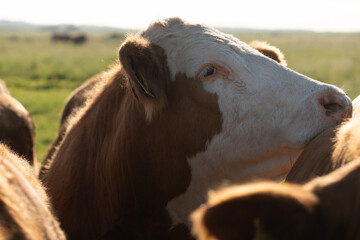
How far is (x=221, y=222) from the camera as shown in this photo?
4.01 ft

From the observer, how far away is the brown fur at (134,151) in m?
3.20

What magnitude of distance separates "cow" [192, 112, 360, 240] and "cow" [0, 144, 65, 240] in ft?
2.98

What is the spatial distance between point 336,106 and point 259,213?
6.61 feet

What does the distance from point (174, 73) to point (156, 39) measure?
0.30m

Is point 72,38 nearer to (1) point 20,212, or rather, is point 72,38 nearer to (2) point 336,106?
(2) point 336,106

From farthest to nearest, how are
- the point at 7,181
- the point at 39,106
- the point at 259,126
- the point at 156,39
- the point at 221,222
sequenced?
the point at 39,106 → the point at 156,39 → the point at 259,126 → the point at 7,181 → the point at 221,222

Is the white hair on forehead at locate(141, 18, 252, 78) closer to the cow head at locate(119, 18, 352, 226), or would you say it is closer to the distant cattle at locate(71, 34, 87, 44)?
the cow head at locate(119, 18, 352, 226)

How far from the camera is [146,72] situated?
3139 mm

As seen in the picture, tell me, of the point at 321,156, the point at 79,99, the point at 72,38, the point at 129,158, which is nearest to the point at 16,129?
the point at 79,99

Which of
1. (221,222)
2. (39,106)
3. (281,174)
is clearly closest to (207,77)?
(281,174)

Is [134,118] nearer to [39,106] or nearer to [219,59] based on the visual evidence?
[219,59]

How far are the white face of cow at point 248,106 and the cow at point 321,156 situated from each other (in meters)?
0.17

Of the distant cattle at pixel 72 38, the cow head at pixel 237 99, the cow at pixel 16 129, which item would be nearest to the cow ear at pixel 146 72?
the cow head at pixel 237 99

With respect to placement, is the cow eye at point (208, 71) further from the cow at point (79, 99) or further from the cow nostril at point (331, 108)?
the cow at point (79, 99)
